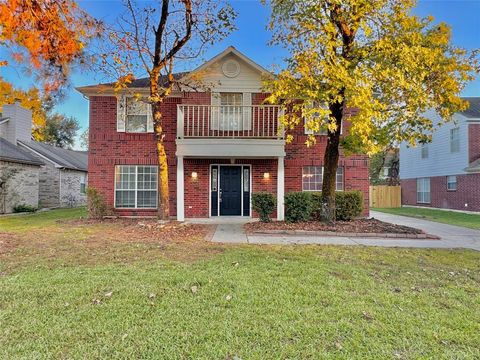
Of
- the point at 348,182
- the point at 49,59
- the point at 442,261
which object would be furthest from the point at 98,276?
the point at 348,182

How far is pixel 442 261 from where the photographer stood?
6.41 meters

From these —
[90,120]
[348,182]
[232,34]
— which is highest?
[232,34]

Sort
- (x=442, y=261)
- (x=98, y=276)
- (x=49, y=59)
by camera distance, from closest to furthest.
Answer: (x=98, y=276)
(x=442, y=261)
(x=49, y=59)

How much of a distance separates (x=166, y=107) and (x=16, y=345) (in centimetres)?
1161

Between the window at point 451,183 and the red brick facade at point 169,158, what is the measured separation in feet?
34.7

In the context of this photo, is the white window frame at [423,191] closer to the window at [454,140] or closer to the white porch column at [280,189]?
the window at [454,140]

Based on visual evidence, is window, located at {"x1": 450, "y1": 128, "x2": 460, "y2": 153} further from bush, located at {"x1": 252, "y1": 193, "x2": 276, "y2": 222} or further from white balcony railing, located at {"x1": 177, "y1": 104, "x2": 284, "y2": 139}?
bush, located at {"x1": 252, "y1": 193, "x2": 276, "y2": 222}

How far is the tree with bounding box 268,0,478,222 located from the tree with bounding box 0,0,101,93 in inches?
225

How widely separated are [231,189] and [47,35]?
8.02 m

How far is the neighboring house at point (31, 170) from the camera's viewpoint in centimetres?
1717

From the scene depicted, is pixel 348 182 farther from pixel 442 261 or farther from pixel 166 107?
pixel 166 107

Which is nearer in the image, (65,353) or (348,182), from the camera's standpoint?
(65,353)

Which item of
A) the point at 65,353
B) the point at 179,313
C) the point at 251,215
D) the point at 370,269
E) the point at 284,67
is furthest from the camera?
the point at 251,215

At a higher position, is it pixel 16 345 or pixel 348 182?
pixel 348 182
